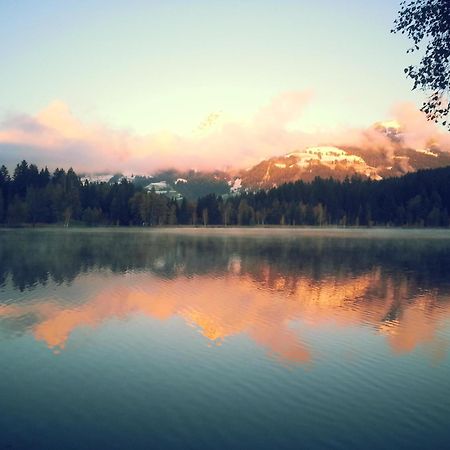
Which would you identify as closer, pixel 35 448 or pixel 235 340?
pixel 35 448

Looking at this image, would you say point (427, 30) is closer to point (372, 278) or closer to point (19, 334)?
point (19, 334)

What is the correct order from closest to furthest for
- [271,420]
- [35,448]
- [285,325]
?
[35,448] → [271,420] → [285,325]

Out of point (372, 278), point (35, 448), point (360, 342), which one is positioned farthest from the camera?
point (372, 278)

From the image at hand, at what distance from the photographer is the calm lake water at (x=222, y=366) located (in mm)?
16406

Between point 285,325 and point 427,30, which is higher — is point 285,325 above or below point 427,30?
below

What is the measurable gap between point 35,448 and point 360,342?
64.8 feet

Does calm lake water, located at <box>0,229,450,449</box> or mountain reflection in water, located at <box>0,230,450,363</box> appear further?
mountain reflection in water, located at <box>0,230,450,363</box>

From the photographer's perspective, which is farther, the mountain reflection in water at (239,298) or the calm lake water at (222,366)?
the mountain reflection in water at (239,298)

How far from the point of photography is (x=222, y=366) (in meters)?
23.8

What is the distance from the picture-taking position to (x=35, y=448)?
1491cm

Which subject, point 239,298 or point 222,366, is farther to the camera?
point 239,298

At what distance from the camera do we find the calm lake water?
1641 centimetres

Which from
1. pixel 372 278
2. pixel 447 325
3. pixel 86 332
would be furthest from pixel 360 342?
pixel 372 278

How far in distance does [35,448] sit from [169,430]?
14.3 ft
